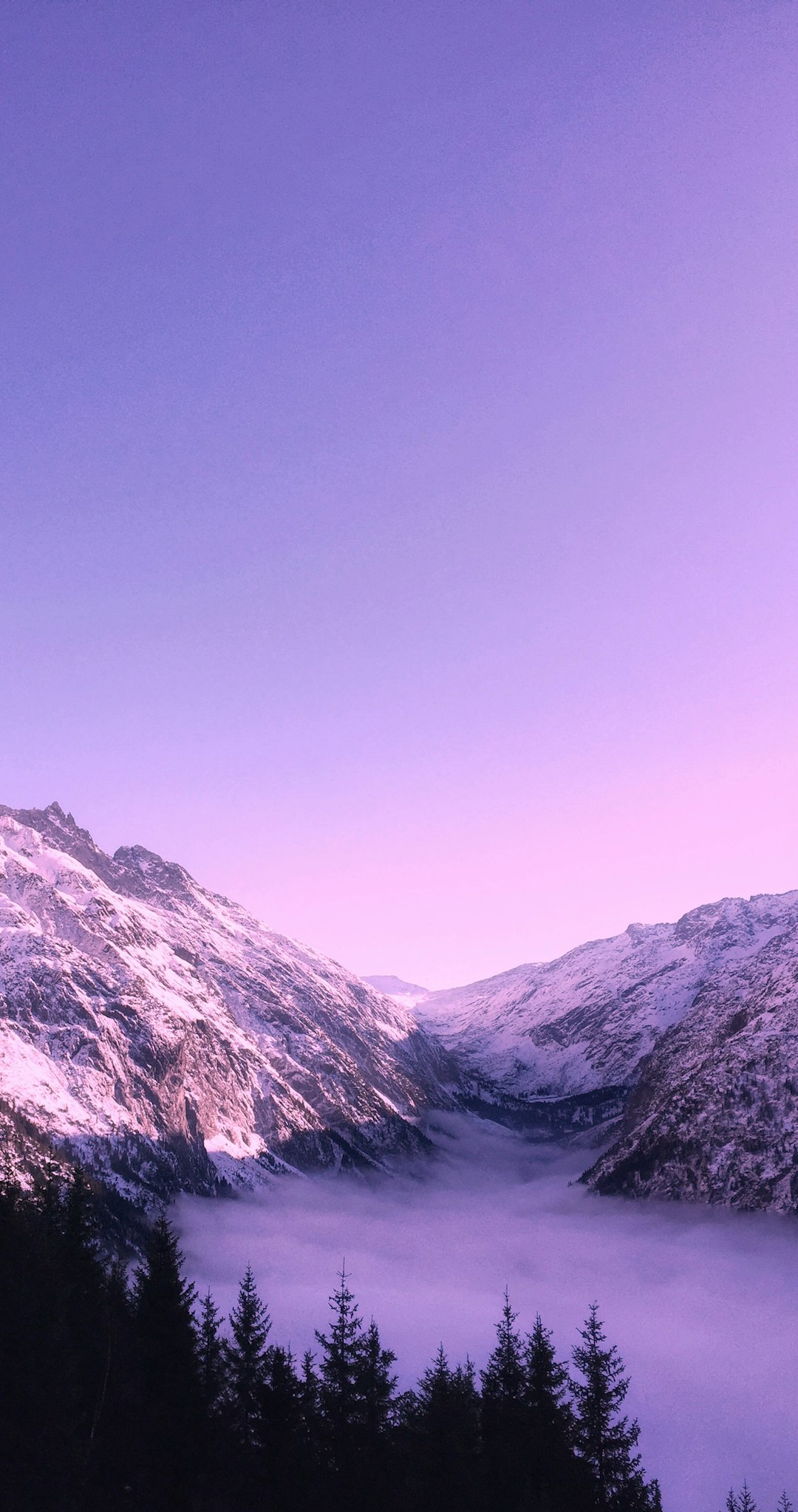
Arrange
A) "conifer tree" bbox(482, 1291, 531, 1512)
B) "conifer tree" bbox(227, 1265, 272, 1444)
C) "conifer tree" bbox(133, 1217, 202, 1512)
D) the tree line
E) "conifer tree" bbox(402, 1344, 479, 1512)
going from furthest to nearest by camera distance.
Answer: "conifer tree" bbox(482, 1291, 531, 1512)
"conifer tree" bbox(402, 1344, 479, 1512)
"conifer tree" bbox(227, 1265, 272, 1444)
"conifer tree" bbox(133, 1217, 202, 1512)
the tree line

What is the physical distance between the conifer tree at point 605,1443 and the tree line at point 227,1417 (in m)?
0.09

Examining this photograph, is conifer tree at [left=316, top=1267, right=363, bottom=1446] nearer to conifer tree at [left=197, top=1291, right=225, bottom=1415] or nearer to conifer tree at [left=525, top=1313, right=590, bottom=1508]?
conifer tree at [left=197, top=1291, right=225, bottom=1415]

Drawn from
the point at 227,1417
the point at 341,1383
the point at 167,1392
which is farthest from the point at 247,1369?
the point at 167,1392

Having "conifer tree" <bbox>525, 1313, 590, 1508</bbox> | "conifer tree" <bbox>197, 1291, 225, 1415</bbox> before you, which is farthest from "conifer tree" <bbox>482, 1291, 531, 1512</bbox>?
"conifer tree" <bbox>197, 1291, 225, 1415</bbox>

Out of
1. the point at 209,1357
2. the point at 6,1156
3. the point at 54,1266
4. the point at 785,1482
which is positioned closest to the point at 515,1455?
the point at 209,1357

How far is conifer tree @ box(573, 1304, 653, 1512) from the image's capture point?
42562 mm

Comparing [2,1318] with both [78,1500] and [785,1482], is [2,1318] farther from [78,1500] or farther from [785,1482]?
[785,1482]

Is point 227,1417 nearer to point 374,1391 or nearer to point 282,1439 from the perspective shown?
point 282,1439

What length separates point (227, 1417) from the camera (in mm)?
40125

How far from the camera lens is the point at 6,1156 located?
182375 mm

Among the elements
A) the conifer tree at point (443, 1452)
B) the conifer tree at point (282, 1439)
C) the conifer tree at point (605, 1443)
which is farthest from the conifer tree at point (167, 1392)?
the conifer tree at point (605, 1443)

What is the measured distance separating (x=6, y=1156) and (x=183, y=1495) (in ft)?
558

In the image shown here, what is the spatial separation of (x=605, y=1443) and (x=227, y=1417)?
59.1ft

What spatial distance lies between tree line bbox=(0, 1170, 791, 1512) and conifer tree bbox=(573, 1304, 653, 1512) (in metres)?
0.09
